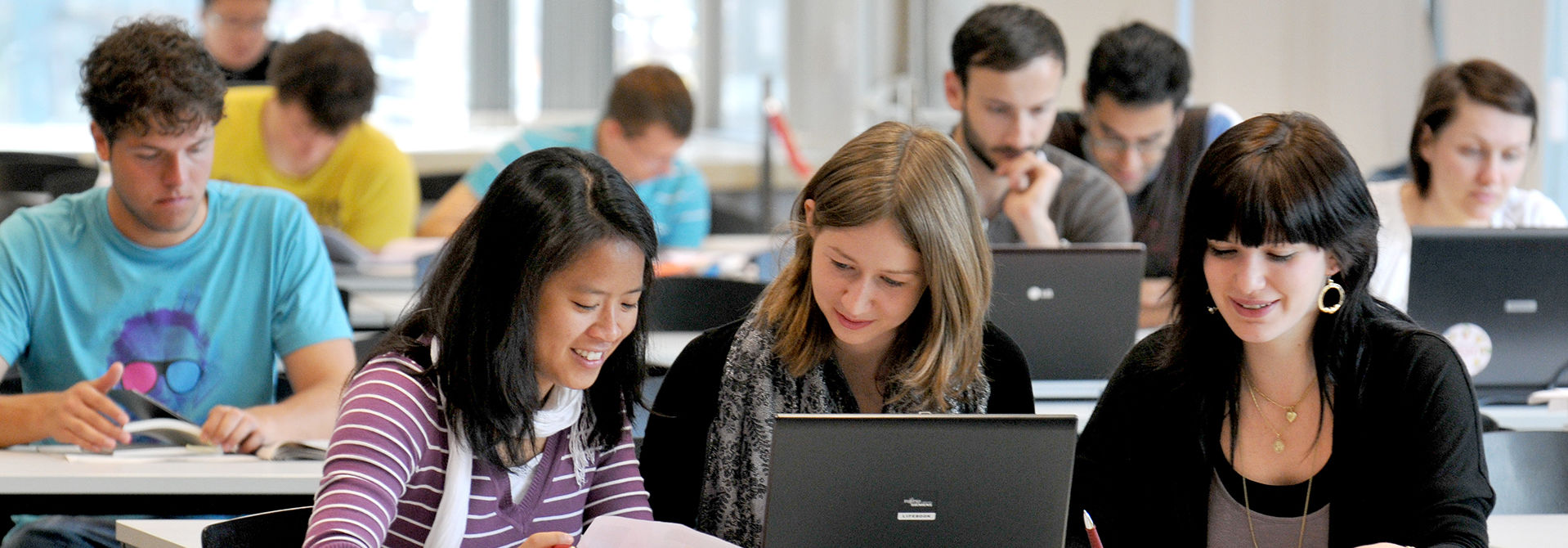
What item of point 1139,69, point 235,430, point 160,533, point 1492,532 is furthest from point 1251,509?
point 1139,69

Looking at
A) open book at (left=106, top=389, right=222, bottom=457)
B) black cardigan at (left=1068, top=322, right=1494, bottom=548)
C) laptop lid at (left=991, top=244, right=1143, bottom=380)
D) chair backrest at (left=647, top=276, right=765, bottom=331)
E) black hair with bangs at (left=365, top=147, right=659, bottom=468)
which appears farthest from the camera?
chair backrest at (left=647, top=276, right=765, bottom=331)

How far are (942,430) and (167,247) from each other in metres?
1.49

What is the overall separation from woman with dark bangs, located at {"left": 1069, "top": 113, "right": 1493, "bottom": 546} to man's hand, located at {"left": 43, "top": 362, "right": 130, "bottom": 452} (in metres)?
1.28

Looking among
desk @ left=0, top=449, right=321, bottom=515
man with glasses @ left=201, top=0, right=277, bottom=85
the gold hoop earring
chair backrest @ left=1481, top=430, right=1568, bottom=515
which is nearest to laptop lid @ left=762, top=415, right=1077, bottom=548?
the gold hoop earring

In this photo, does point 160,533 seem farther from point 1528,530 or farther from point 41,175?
point 41,175

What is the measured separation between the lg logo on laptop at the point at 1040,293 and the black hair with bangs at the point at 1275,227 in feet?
2.29

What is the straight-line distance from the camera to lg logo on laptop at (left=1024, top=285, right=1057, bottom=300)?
253 cm

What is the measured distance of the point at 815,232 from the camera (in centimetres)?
180

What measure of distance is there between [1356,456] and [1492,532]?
305 mm

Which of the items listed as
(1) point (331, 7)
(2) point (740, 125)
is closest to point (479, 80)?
(1) point (331, 7)

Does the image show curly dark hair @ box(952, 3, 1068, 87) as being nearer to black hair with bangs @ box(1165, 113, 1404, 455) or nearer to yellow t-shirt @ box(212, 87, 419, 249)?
black hair with bangs @ box(1165, 113, 1404, 455)

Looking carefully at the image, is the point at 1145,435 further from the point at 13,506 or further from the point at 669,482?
the point at 13,506

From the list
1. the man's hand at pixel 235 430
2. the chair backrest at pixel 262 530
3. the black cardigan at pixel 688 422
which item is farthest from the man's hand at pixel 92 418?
the black cardigan at pixel 688 422

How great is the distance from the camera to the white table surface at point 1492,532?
166 cm
